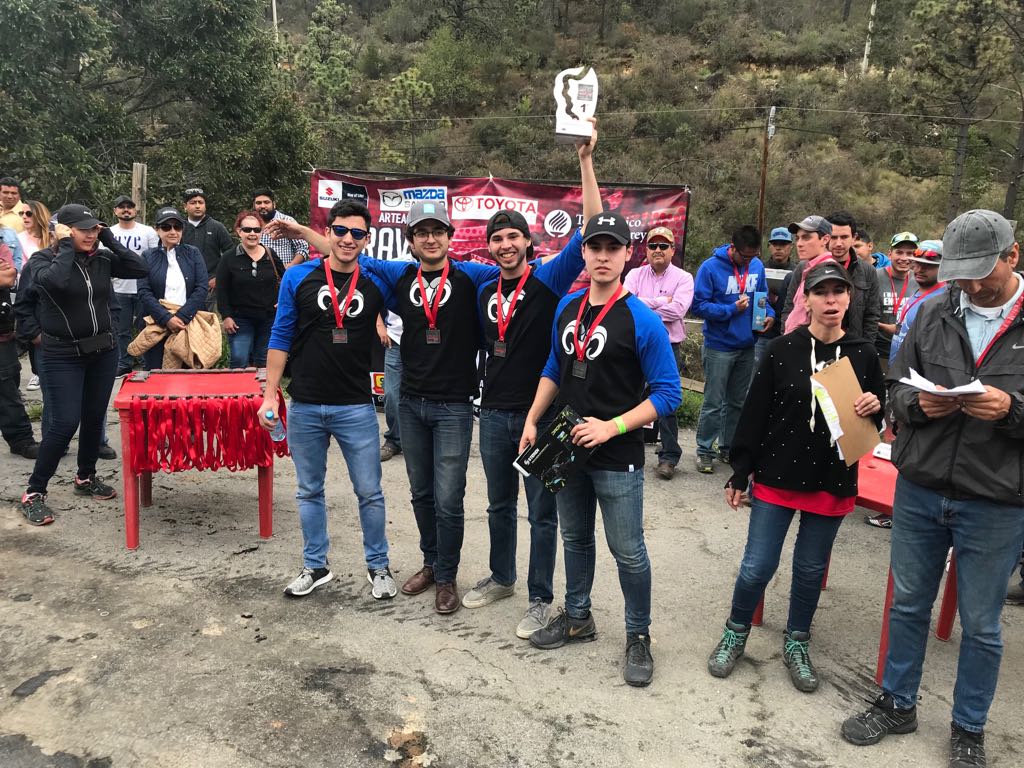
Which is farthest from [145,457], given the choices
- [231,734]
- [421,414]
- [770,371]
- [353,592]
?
[770,371]

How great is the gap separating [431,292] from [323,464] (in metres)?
1.13

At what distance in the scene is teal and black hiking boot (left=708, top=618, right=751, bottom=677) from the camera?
3510mm

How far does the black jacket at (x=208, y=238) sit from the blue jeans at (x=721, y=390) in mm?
5032

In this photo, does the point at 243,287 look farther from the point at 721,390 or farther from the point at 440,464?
the point at 721,390

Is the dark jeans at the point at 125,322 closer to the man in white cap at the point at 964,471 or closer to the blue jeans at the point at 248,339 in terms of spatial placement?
the blue jeans at the point at 248,339

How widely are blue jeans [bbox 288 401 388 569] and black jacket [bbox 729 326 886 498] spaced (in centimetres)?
191

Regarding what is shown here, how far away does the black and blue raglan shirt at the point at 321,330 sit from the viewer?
4.05m

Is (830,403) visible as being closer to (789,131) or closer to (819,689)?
(819,689)

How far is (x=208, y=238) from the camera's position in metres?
8.12

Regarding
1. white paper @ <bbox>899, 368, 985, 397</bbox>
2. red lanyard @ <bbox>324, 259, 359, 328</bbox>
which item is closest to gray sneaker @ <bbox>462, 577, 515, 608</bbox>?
red lanyard @ <bbox>324, 259, 359, 328</bbox>

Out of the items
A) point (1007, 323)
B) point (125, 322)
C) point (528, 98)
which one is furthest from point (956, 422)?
point (528, 98)

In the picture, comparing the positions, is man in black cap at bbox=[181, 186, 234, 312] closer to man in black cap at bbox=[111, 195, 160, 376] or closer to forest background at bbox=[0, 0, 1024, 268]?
man in black cap at bbox=[111, 195, 160, 376]

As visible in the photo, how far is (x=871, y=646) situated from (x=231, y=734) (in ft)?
9.72

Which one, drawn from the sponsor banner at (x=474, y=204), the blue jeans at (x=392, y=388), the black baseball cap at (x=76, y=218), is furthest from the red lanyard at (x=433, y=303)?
the sponsor banner at (x=474, y=204)
